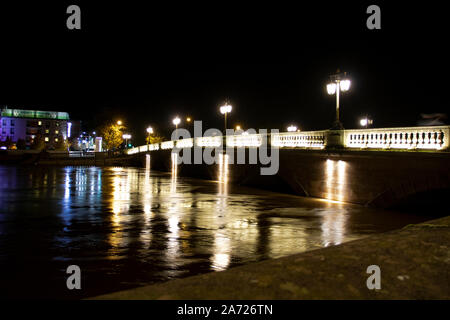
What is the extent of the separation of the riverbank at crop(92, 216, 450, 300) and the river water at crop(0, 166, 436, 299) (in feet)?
9.60

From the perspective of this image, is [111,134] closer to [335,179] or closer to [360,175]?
[335,179]

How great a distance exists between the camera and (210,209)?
15531 millimetres

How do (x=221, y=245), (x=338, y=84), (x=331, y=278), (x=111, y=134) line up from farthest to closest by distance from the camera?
(x=111, y=134), (x=338, y=84), (x=221, y=245), (x=331, y=278)

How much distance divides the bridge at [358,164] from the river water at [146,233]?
96cm

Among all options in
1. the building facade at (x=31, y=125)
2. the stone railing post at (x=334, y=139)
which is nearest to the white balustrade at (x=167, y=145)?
the stone railing post at (x=334, y=139)

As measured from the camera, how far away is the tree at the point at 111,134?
62188mm

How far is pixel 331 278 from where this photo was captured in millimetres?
4230

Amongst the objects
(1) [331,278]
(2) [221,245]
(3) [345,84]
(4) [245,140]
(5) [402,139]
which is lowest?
(2) [221,245]

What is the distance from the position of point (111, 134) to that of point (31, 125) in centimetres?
6374

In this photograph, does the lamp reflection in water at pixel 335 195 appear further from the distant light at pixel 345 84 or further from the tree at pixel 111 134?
the tree at pixel 111 134

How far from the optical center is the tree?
62.2m

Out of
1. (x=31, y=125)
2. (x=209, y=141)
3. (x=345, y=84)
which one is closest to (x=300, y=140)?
(x=345, y=84)
